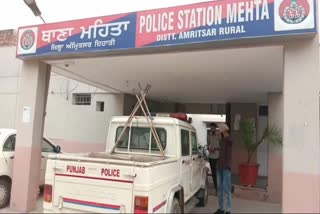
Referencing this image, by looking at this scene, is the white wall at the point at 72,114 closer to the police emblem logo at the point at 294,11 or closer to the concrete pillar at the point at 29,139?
the concrete pillar at the point at 29,139

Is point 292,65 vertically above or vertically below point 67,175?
above

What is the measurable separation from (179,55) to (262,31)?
1599 mm

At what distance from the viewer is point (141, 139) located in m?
5.96

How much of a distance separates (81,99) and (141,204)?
8.35 meters

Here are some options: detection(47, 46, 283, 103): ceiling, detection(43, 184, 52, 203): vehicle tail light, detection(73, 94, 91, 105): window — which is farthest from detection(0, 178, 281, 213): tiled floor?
detection(73, 94, 91, 105): window

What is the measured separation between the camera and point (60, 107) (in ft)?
38.9

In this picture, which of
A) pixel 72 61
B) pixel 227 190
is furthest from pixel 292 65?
pixel 72 61

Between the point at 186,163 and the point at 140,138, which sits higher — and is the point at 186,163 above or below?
below

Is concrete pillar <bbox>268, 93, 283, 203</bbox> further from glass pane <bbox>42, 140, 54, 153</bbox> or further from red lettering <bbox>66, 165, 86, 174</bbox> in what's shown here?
red lettering <bbox>66, 165, 86, 174</bbox>

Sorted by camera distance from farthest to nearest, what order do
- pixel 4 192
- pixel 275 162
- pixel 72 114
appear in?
pixel 72 114
pixel 275 162
pixel 4 192

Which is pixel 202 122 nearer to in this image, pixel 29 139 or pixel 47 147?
pixel 47 147

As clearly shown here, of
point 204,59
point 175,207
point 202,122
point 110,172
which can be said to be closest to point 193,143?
point 204,59

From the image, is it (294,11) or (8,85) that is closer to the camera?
(294,11)

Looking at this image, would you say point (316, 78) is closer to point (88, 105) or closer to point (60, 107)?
point (88, 105)
